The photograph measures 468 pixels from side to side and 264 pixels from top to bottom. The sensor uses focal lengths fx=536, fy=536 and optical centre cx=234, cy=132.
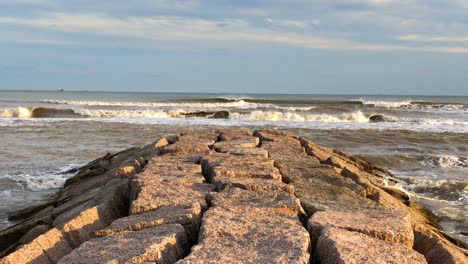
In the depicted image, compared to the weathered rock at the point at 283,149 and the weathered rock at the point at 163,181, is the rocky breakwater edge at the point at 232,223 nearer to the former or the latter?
the weathered rock at the point at 163,181

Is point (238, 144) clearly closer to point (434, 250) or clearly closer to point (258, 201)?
point (258, 201)

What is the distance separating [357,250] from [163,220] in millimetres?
1153

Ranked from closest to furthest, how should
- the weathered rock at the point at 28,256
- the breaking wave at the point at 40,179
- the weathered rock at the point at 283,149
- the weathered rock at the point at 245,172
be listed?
the weathered rock at the point at 28,256 < the weathered rock at the point at 245,172 < the weathered rock at the point at 283,149 < the breaking wave at the point at 40,179

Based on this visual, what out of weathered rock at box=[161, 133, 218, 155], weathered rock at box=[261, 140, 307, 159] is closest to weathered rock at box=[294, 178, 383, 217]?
weathered rock at box=[261, 140, 307, 159]

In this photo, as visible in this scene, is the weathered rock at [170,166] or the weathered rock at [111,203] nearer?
the weathered rock at [111,203]

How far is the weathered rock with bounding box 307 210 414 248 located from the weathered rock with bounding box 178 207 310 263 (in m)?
0.14

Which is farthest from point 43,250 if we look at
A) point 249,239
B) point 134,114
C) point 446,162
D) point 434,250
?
point 134,114

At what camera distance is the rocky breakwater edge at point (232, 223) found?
267cm

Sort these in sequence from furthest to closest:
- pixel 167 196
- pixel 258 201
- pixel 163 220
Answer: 1. pixel 167 196
2. pixel 258 201
3. pixel 163 220

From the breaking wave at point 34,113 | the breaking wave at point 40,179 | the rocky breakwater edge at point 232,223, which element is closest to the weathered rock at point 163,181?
the rocky breakwater edge at point 232,223

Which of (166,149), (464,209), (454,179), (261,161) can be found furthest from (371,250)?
(454,179)

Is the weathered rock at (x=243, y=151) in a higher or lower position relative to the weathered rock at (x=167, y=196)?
higher

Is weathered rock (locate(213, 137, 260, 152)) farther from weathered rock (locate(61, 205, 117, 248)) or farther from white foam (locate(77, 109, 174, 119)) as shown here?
white foam (locate(77, 109, 174, 119))

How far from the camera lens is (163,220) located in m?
3.16
